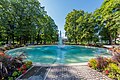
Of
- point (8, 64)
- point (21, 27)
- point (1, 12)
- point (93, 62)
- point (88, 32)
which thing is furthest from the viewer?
point (88, 32)

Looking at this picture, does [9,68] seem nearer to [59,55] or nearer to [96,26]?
[59,55]

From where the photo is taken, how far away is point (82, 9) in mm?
33375

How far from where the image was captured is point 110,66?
5.20m

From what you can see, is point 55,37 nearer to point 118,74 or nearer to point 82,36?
point 82,36

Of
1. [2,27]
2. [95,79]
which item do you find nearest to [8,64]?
[95,79]

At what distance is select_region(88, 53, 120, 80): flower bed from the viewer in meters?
4.76

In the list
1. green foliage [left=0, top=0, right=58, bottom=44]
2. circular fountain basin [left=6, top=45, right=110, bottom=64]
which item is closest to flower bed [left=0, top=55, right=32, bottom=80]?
circular fountain basin [left=6, top=45, right=110, bottom=64]

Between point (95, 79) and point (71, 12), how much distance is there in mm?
32043

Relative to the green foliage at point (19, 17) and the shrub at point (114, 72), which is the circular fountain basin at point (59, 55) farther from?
the green foliage at point (19, 17)

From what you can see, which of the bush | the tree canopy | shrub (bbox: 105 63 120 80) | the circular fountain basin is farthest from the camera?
the tree canopy

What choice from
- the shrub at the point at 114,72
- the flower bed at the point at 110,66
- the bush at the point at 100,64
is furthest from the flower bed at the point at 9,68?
the shrub at the point at 114,72

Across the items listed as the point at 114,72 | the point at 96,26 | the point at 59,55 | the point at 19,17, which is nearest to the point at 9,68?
the point at 114,72

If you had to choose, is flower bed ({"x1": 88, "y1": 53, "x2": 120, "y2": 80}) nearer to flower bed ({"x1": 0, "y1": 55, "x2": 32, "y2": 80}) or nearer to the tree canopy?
flower bed ({"x1": 0, "y1": 55, "x2": 32, "y2": 80})

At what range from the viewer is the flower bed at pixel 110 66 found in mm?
4759
